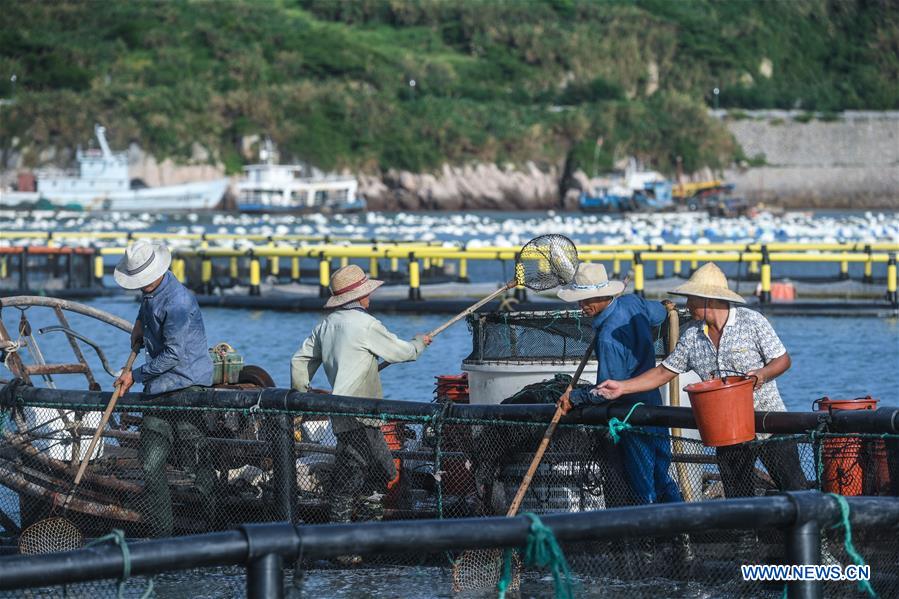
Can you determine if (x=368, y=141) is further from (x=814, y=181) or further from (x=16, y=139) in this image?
(x=814, y=181)

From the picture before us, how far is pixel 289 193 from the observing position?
10481 cm

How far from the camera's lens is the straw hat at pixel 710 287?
7.53 metres

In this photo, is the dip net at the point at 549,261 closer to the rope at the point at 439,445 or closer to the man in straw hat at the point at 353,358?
the man in straw hat at the point at 353,358

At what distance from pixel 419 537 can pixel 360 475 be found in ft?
12.3

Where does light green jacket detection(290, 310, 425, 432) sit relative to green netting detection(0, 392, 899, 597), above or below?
above

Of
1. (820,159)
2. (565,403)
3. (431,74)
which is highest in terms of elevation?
(431,74)

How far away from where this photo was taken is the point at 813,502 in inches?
181

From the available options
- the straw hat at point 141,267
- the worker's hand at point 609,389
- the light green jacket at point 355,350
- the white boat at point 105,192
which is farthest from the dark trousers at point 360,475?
the white boat at point 105,192

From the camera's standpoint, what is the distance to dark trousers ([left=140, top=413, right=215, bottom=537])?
26.7 ft

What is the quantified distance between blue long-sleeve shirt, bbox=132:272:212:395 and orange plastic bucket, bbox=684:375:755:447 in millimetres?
2803

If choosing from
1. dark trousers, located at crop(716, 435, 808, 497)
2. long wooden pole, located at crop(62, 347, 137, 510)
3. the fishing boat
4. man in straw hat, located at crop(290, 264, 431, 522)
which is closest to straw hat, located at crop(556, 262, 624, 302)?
man in straw hat, located at crop(290, 264, 431, 522)

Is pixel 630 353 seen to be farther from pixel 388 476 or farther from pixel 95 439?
pixel 95 439

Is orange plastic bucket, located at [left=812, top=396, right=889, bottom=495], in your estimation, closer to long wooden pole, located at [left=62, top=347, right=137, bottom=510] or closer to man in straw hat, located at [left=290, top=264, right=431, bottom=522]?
man in straw hat, located at [left=290, top=264, right=431, bottom=522]

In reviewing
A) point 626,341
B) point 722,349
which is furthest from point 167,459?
point 722,349
